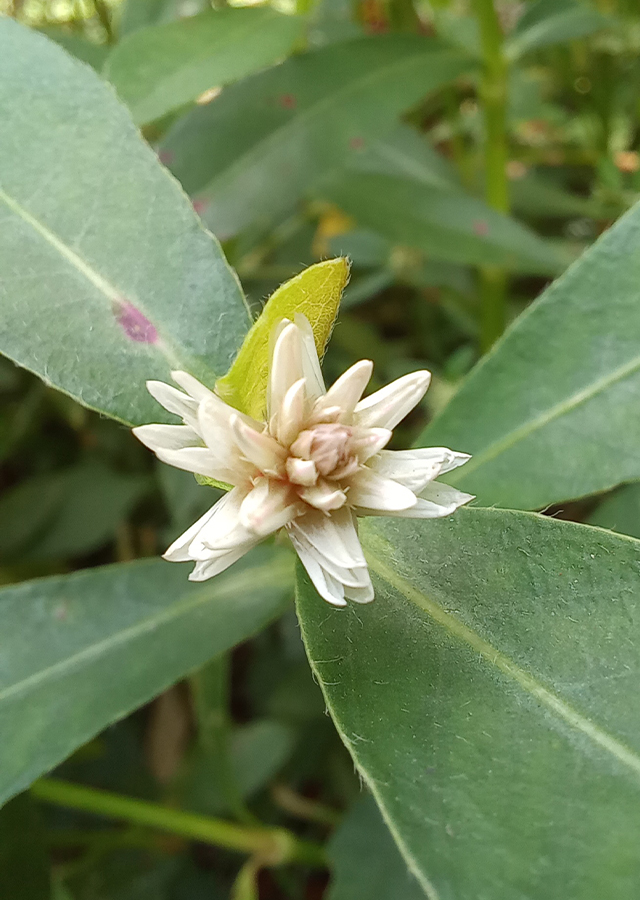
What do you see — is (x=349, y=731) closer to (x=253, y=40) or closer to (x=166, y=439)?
(x=166, y=439)

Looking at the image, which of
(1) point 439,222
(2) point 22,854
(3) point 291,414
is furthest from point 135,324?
(1) point 439,222

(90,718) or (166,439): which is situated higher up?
(166,439)

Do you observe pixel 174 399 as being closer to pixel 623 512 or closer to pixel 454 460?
pixel 454 460

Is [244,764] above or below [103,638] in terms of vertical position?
below

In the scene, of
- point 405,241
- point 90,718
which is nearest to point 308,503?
point 90,718

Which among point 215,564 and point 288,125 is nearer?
point 215,564

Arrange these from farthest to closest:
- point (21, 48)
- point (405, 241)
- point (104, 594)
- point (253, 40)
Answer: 1. point (405, 241)
2. point (253, 40)
3. point (104, 594)
4. point (21, 48)
